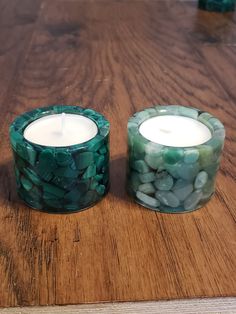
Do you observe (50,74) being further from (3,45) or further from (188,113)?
(188,113)

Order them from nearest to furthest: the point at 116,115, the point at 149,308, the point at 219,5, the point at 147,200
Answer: the point at 149,308, the point at 147,200, the point at 116,115, the point at 219,5

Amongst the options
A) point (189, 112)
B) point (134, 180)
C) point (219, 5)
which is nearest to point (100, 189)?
point (134, 180)

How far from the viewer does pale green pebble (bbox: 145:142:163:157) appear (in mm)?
497

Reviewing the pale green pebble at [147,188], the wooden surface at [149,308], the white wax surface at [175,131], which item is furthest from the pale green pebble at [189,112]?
the wooden surface at [149,308]

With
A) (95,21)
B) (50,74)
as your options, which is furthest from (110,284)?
(95,21)

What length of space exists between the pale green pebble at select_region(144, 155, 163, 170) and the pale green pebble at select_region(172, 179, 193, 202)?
0.09ft

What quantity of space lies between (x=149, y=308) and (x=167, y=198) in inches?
5.2

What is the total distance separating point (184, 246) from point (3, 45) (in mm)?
681

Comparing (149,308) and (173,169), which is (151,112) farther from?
(149,308)

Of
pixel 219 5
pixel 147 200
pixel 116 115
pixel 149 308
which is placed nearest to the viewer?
pixel 149 308

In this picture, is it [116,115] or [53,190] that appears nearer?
[53,190]

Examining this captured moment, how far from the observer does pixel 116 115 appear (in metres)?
0.74

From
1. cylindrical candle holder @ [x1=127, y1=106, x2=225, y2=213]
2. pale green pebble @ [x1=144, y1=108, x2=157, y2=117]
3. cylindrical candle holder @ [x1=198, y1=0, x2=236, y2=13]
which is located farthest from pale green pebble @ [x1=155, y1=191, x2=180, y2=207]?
cylindrical candle holder @ [x1=198, y1=0, x2=236, y2=13]

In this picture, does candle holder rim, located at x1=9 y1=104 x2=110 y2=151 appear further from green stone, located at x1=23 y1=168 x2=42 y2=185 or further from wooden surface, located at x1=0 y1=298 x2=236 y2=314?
wooden surface, located at x1=0 y1=298 x2=236 y2=314
